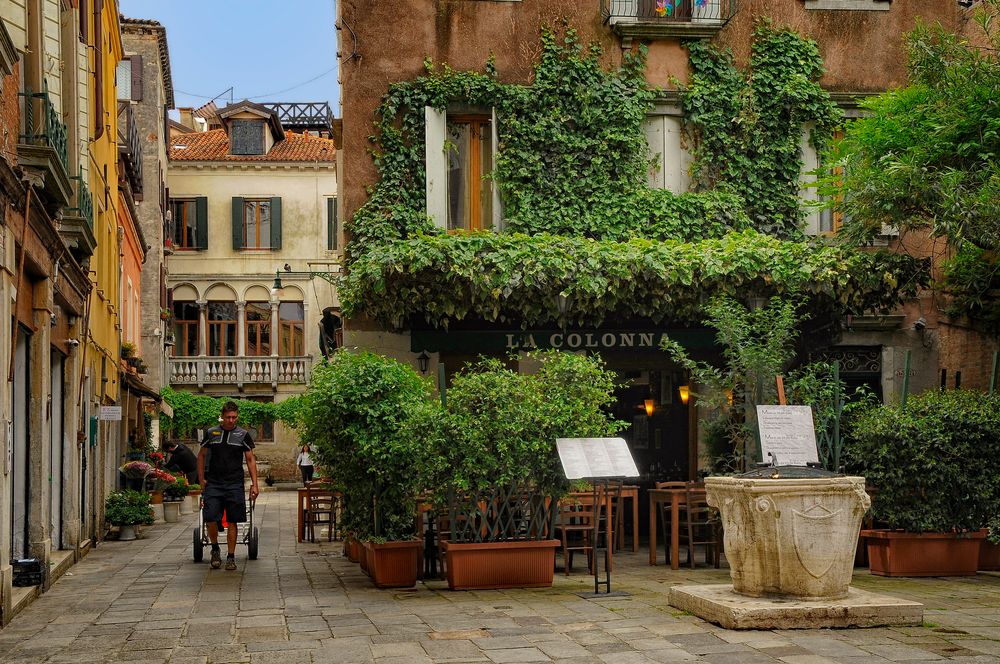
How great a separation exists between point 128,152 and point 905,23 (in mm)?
15798

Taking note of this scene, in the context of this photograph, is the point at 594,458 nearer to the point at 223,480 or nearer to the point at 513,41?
the point at 223,480

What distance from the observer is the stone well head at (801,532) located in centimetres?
845

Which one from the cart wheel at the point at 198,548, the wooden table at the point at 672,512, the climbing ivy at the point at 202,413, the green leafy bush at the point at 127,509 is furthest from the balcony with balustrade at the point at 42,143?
the climbing ivy at the point at 202,413

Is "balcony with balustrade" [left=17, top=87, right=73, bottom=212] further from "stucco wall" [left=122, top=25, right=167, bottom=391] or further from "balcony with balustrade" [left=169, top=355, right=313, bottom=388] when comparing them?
"balcony with balustrade" [left=169, top=355, right=313, bottom=388]

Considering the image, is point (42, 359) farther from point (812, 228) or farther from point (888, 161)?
point (812, 228)

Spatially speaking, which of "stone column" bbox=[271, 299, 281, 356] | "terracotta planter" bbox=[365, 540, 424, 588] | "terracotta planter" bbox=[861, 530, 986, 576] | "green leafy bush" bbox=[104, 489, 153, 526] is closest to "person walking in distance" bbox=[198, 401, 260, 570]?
"terracotta planter" bbox=[365, 540, 424, 588]

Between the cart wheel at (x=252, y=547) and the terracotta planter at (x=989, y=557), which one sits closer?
the terracotta planter at (x=989, y=557)

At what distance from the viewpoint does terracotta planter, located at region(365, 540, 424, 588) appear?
1068cm

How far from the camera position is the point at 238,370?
145ft

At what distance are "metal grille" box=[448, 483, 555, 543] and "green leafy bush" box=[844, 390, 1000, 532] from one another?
3364 mm

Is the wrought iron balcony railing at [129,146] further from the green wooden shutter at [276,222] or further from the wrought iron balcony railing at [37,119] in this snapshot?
the green wooden shutter at [276,222]

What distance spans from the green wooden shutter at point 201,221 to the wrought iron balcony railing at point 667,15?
31.0 m

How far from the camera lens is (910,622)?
823 centimetres

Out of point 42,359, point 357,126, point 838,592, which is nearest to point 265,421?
point 357,126
